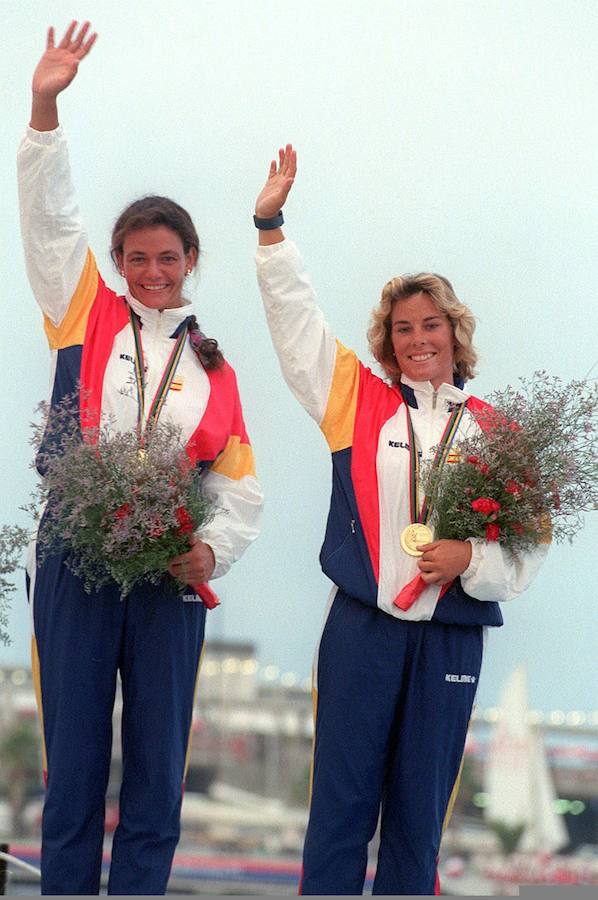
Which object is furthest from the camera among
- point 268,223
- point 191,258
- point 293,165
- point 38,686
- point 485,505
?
point 191,258

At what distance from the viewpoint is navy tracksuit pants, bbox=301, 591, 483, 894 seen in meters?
3.19

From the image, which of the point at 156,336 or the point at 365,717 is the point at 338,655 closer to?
the point at 365,717

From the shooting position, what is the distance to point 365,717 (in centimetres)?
321

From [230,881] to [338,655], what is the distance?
28.0 metres

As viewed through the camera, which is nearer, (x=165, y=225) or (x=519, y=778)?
(x=165, y=225)

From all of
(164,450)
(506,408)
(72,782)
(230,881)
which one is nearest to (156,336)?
(164,450)

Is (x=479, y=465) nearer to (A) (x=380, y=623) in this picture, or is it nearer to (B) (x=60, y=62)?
(A) (x=380, y=623)

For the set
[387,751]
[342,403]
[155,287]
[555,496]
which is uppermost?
[155,287]

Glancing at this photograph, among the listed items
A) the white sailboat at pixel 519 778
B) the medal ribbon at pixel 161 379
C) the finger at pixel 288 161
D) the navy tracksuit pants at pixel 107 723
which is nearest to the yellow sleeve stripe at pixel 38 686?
the navy tracksuit pants at pixel 107 723

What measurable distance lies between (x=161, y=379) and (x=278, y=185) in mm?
610

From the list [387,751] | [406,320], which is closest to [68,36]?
[406,320]

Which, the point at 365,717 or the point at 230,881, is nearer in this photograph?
the point at 365,717

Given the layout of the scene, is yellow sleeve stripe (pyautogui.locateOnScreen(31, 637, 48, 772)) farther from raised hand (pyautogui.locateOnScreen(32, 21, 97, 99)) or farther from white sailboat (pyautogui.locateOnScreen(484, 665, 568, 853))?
white sailboat (pyautogui.locateOnScreen(484, 665, 568, 853))

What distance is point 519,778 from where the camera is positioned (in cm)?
3197
